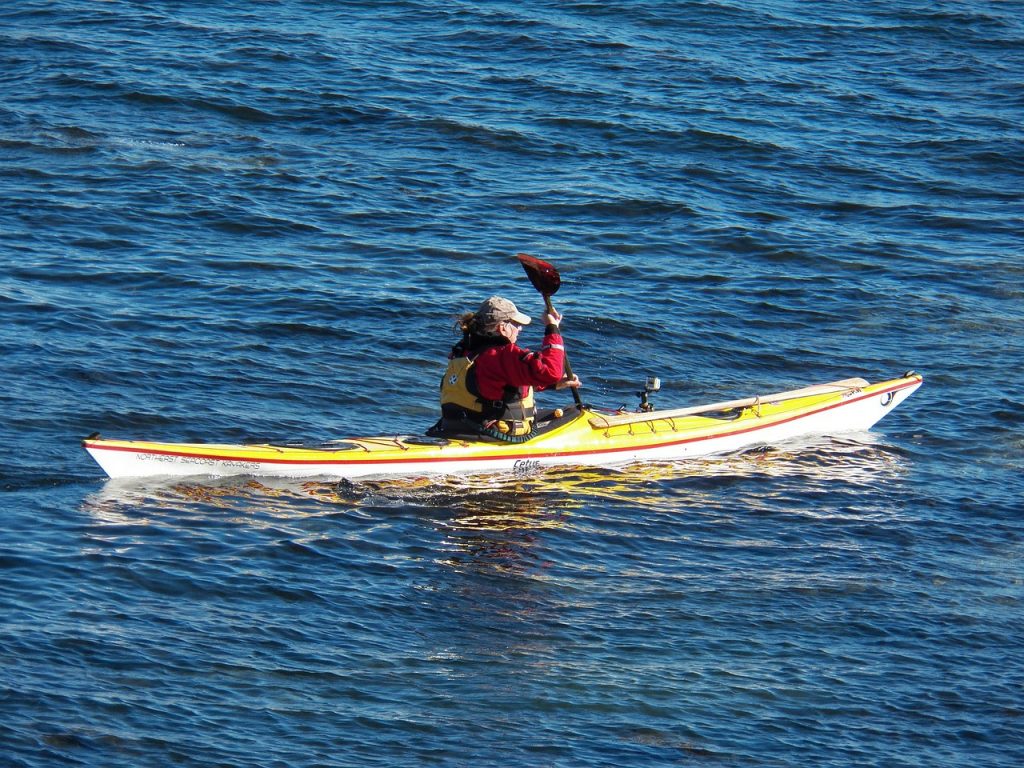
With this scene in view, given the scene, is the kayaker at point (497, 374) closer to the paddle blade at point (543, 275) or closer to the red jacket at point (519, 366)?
the red jacket at point (519, 366)

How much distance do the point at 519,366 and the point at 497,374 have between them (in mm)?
241

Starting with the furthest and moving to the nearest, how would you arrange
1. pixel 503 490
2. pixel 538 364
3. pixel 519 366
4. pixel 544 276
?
pixel 544 276, pixel 503 490, pixel 519 366, pixel 538 364

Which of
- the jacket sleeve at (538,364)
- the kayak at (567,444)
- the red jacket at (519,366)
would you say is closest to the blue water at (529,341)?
the kayak at (567,444)

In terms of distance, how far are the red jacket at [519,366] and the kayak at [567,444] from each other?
49 centimetres

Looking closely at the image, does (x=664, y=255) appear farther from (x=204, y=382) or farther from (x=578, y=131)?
(x=204, y=382)

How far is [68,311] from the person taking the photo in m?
12.6

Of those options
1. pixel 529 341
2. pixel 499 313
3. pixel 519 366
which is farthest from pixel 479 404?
pixel 529 341

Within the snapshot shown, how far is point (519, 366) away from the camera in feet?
30.7

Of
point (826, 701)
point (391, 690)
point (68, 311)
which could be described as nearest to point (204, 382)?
point (68, 311)

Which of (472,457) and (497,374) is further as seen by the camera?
(472,457)

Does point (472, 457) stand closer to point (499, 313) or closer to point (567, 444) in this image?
point (567, 444)

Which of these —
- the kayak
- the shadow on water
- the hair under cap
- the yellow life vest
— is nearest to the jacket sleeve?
the hair under cap

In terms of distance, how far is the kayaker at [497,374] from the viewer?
935cm

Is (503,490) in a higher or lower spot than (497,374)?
lower
